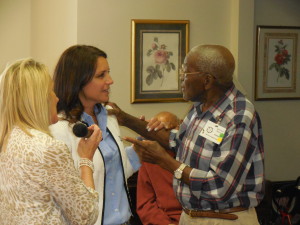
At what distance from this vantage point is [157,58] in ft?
13.7

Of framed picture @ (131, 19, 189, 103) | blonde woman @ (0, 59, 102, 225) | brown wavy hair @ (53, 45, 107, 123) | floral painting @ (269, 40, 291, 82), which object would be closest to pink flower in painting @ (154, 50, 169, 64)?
framed picture @ (131, 19, 189, 103)

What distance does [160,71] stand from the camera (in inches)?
165

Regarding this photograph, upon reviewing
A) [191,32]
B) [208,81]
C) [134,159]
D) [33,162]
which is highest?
[191,32]

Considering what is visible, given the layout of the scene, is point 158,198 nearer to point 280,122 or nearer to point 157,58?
point 157,58

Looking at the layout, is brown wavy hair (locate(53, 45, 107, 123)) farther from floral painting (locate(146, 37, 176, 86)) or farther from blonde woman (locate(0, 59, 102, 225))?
floral painting (locate(146, 37, 176, 86))

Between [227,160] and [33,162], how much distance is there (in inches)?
36.6

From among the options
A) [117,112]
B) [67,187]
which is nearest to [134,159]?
[117,112]

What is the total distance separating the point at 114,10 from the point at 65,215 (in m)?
2.60

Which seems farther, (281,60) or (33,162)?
(281,60)

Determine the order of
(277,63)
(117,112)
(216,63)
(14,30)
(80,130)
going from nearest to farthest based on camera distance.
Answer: (80,130), (216,63), (117,112), (277,63), (14,30)

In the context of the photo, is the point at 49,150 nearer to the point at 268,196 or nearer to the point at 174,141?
the point at 174,141

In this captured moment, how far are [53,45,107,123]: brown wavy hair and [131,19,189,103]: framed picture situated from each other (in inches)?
74.2

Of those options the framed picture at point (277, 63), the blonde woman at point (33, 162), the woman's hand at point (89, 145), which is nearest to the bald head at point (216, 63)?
the woman's hand at point (89, 145)

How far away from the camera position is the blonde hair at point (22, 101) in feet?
5.53
